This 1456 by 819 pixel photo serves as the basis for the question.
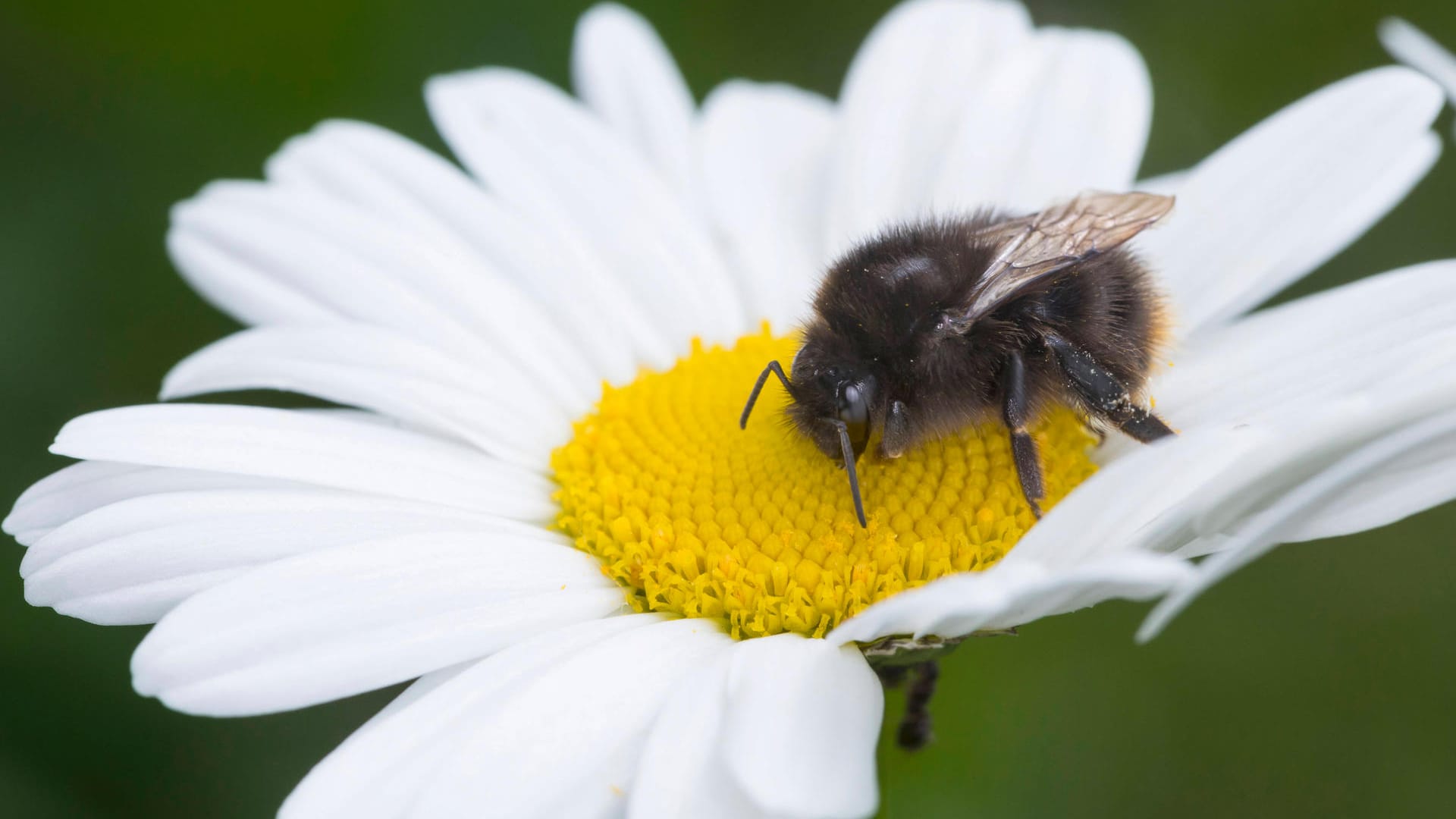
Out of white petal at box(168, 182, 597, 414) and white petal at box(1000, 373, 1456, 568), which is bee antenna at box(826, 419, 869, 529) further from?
white petal at box(168, 182, 597, 414)

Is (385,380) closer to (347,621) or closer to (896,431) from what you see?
(347,621)

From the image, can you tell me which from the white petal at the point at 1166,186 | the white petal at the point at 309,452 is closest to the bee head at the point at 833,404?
the white petal at the point at 309,452

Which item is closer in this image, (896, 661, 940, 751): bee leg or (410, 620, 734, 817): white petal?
(410, 620, 734, 817): white petal

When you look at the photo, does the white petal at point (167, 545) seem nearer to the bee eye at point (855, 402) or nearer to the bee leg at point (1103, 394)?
the bee eye at point (855, 402)

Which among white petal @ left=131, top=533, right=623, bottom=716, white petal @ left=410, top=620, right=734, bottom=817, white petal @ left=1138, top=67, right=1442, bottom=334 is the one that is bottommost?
white petal @ left=1138, top=67, right=1442, bottom=334

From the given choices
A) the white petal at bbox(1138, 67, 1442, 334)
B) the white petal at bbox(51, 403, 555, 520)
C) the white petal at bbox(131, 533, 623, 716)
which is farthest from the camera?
the white petal at bbox(1138, 67, 1442, 334)

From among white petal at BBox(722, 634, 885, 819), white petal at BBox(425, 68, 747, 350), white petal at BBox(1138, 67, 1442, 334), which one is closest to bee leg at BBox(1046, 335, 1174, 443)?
white petal at BBox(1138, 67, 1442, 334)
